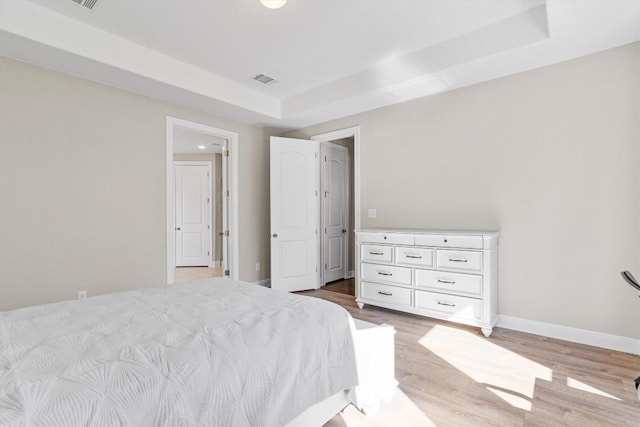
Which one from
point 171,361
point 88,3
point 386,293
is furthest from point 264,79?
point 171,361

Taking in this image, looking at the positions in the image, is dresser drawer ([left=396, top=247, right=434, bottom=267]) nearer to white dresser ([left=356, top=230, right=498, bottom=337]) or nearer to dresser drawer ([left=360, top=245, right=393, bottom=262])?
white dresser ([left=356, top=230, right=498, bottom=337])

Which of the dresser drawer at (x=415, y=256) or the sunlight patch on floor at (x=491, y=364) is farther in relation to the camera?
the dresser drawer at (x=415, y=256)

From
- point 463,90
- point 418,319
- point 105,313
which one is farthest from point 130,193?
point 463,90

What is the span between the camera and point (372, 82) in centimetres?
352

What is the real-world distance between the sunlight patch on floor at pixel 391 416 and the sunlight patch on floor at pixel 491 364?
22.8 inches

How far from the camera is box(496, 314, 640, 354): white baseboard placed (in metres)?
2.59

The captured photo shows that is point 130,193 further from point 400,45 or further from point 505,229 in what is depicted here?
point 505,229

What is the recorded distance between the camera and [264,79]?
3.78 metres

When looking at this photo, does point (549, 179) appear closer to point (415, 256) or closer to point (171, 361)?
point (415, 256)

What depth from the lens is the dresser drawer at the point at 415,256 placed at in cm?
326

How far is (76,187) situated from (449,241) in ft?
12.1

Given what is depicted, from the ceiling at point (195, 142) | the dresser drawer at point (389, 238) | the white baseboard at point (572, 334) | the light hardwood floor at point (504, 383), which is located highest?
the ceiling at point (195, 142)

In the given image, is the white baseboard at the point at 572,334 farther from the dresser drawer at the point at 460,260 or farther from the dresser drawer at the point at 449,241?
the dresser drawer at the point at 449,241

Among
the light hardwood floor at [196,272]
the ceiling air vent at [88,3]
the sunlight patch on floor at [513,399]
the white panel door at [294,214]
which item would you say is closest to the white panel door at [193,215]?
the light hardwood floor at [196,272]
